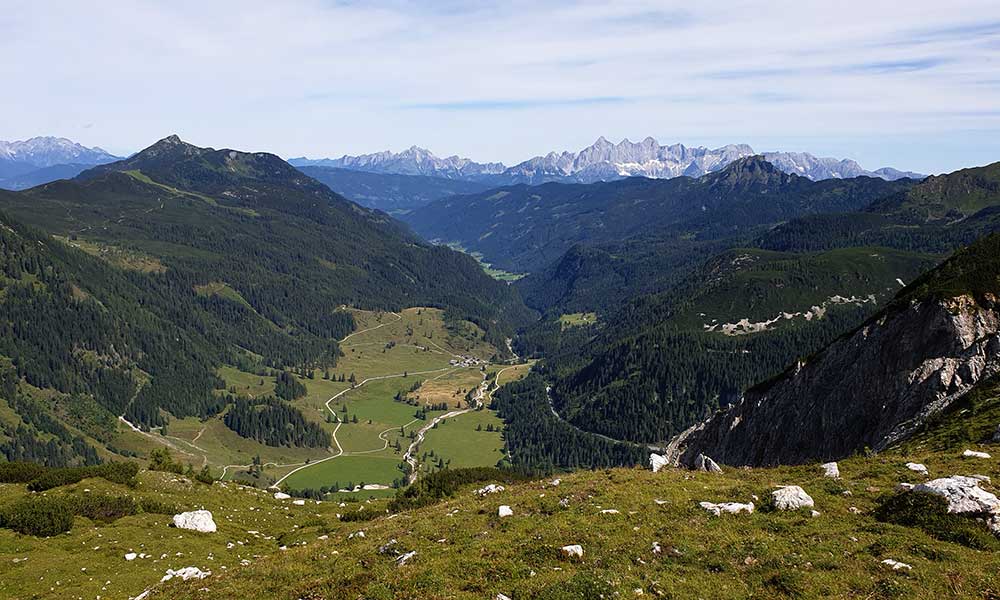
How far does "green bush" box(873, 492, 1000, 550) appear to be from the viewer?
27922 millimetres

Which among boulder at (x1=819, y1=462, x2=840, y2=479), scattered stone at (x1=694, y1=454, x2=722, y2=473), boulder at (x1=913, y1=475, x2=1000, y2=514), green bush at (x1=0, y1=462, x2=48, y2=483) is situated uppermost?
boulder at (x1=913, y1=475, x2=1000, y2=514)

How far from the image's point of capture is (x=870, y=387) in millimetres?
83250

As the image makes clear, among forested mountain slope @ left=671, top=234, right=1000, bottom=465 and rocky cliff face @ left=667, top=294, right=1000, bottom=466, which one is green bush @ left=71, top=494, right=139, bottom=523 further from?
forested mountain slope @ left=671, top=234, right=1000, bottom=465

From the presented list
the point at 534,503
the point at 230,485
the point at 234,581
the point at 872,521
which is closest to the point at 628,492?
the point at 534,503

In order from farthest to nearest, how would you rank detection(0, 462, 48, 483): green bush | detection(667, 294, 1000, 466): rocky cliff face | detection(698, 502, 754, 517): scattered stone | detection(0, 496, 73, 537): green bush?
detection(667, 294, 1000, 466): rocky cliff face < detection(0, 462, 48, 483): green bush < detection(0, 496, 73, 537): green bush < detection(698, 502, 754, 517): scattered stone

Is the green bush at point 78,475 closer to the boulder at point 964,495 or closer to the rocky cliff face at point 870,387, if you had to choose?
the boulder at point 964,495

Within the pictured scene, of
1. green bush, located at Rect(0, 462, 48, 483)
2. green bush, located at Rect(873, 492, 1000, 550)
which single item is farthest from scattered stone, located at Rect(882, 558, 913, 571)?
green bush, located at Rect(0, 462, 48, 483)

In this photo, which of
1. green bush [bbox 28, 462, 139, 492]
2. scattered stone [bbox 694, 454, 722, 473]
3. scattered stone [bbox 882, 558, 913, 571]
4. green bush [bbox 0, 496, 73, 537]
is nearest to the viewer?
scattered stone [bbox 882, 558, 913, 571]

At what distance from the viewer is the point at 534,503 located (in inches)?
1665

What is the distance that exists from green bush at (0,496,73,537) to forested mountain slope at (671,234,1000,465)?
253 feet

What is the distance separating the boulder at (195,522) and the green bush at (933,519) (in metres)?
53.5

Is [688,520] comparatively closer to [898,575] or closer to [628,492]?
[628,492]

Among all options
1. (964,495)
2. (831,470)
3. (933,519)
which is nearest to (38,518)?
(831,470)

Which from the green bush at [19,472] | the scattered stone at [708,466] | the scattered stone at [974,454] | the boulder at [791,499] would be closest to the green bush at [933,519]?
the boulder at [791,499]
